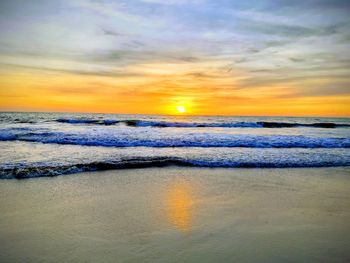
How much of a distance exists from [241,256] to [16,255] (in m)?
2.45

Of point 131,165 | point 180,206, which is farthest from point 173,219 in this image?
point 131,165

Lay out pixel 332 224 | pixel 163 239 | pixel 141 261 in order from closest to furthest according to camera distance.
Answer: pixel 141 261
pixel 163 239
pixel 332 224

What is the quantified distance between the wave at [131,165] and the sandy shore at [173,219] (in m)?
0.54

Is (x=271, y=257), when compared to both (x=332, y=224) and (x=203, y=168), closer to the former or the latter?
(x=332, y=224)

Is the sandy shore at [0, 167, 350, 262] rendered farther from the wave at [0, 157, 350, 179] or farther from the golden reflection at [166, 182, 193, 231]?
the wave at [0, 157, 350, 179]

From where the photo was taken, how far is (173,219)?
14.6 ft

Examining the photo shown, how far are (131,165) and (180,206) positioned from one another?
377cm

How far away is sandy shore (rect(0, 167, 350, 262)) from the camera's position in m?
3.37

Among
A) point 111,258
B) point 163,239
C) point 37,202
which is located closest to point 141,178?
point 37,202

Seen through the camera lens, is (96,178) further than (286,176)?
No

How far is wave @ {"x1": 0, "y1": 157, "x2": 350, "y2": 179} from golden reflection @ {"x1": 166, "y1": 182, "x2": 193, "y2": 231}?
2456 millimetres

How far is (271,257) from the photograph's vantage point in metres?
3.27

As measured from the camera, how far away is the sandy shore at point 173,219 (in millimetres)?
3371

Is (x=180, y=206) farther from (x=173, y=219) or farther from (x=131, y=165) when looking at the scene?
(x=131, y=165)
